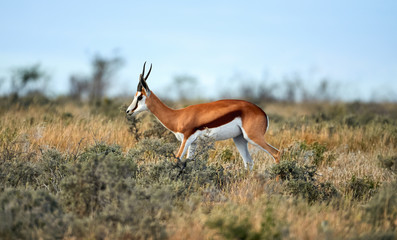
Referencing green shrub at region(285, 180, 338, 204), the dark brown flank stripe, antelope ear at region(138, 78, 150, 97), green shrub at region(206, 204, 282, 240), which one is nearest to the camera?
green shrub at region(206, 204, 282, 240)

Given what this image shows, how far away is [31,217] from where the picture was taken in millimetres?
5121

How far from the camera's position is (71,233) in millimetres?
4918

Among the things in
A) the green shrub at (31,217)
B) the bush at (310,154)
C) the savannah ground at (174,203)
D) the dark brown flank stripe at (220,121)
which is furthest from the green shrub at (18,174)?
the bush at (310,154)

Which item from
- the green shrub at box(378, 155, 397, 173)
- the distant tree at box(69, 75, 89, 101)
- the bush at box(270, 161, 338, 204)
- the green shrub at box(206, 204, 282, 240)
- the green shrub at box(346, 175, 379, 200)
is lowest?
the distant tree at box(69, 75, 89, 101)

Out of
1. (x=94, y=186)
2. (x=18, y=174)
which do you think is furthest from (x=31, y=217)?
(x=18, y=174)

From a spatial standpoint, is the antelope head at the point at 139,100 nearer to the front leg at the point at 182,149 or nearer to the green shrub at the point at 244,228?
the front leg at the point at 182,149

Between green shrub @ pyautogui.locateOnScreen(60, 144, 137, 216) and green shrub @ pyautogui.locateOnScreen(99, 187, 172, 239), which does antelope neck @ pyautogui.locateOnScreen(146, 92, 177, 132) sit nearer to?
green shrub @ pyautogui.locateOnScreen(60, 144, 137, 216)

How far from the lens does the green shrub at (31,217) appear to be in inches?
190

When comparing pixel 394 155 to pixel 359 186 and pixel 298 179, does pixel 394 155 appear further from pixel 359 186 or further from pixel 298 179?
pixel 298 179

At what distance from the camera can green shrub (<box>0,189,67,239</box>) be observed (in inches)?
190

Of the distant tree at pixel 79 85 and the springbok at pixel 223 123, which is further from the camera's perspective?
the distant tree at pixel 79 85

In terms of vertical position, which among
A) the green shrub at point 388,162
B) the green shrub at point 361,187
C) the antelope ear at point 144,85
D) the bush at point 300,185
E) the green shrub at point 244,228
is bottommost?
the green shrub at point 388,162

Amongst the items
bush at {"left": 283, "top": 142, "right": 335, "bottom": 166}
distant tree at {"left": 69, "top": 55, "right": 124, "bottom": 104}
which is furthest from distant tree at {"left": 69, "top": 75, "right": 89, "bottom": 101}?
bush at {"left": 283, "top": 142, "right": 335, "bottom": 166}

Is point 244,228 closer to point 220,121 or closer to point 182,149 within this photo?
point 182,149
